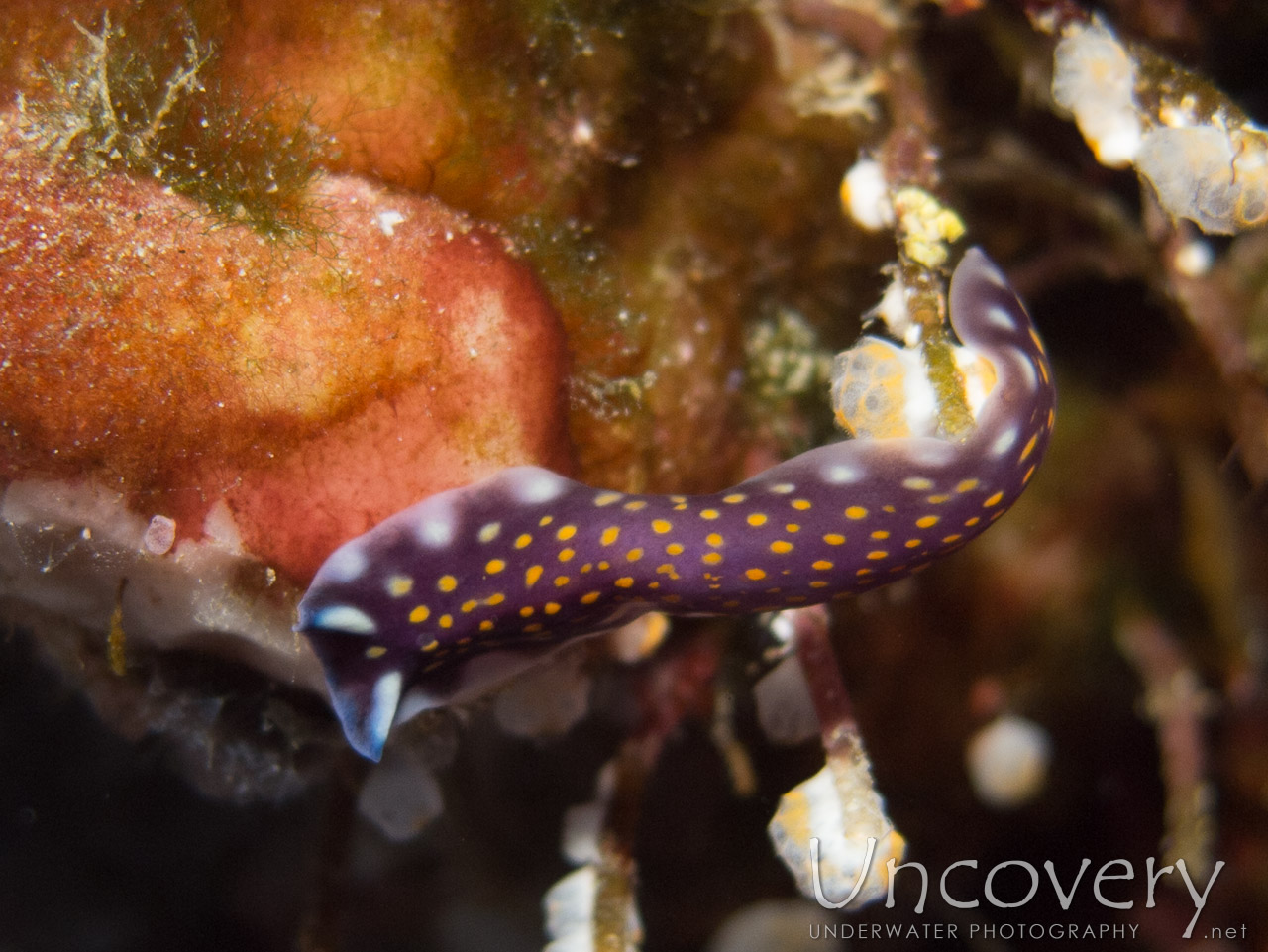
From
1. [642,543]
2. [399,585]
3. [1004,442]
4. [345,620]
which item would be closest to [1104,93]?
[1004,442]

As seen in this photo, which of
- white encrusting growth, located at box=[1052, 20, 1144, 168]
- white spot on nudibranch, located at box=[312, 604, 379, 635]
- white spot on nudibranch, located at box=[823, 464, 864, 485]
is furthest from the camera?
white encrusting growth, located at box=[1052, 20, 1144, 168]

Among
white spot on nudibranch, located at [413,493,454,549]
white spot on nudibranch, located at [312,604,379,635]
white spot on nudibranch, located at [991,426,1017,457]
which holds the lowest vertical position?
white spot on nudibranch, located at [312,604,379,635]

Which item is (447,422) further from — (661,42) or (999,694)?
(999,694)

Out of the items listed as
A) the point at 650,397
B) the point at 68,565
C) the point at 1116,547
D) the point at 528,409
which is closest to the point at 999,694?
the point at 1116,547

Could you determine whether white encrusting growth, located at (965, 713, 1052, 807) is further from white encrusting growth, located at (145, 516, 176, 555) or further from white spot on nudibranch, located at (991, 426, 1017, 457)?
white encrusting growth, located at (145, 516, 176, 555)

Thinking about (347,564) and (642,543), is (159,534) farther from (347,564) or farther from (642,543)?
(642,543)

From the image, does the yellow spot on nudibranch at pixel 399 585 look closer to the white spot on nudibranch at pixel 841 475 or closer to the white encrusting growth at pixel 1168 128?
the white spot on nudibranch at pixel 841 475

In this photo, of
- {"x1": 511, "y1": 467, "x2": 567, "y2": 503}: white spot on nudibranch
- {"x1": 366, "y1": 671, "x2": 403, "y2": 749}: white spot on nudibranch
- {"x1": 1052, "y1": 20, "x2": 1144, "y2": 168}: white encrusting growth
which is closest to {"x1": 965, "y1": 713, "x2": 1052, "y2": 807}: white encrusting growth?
{"x1": 1052, "y1": 20, "x2": 1144, "y2": 168}: white encrusting growth
